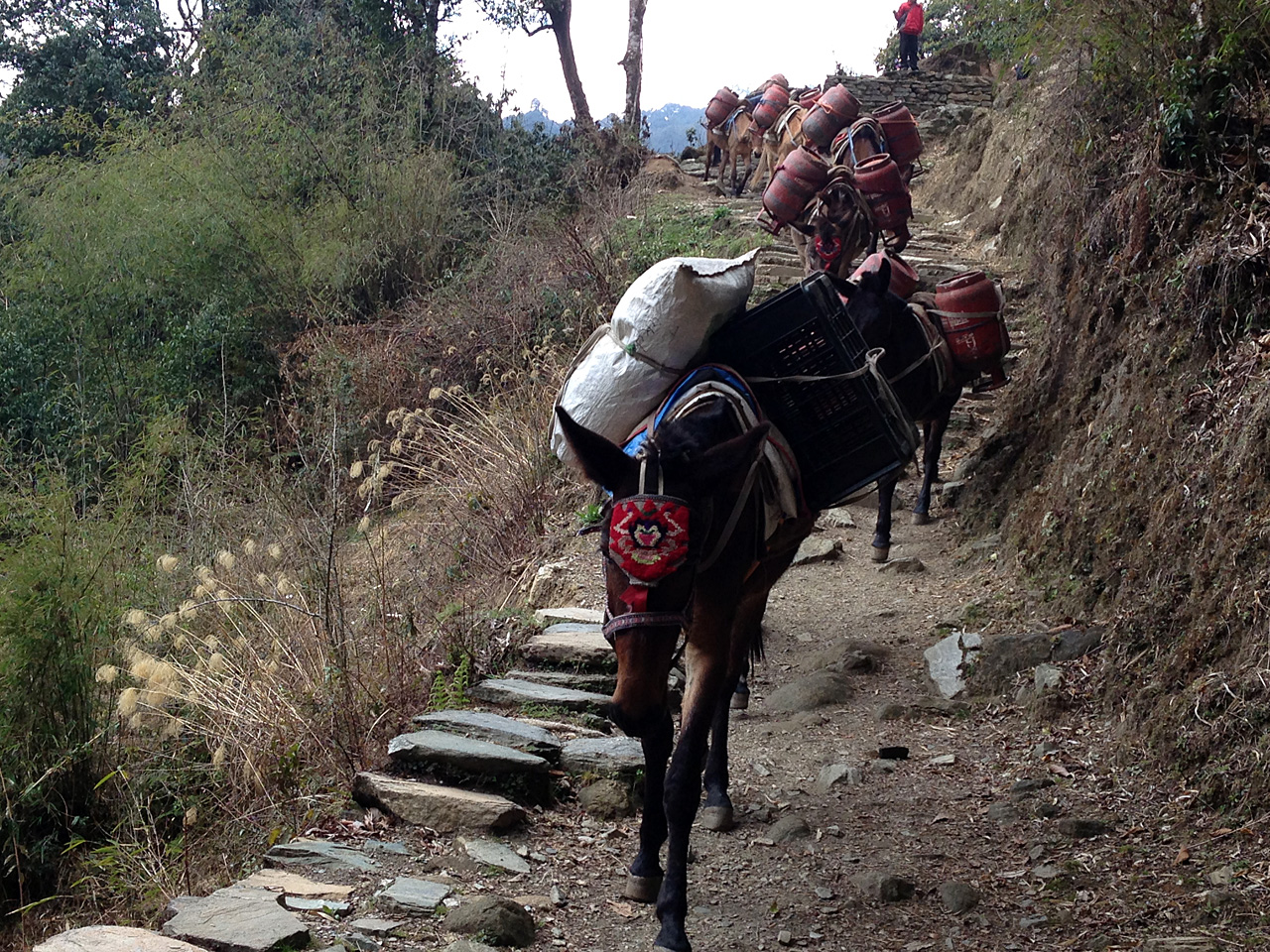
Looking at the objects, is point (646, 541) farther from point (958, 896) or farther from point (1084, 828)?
point (1084, 828)

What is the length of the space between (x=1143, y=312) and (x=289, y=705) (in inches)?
208

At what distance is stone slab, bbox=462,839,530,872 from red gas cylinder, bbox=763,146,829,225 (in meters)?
7.33

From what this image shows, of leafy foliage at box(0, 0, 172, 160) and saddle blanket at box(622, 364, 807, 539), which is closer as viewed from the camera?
saddle blanket at box(622, 364, 807, 539)

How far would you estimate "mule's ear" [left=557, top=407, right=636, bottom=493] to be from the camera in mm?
3332

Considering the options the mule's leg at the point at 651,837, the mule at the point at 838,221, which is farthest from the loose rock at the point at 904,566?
the mule's leg at the point at 651,837

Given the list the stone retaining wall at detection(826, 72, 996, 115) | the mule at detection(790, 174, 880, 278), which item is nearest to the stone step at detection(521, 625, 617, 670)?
the mule at detection(790, 174, 880, 278)

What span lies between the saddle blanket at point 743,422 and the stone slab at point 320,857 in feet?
6.05

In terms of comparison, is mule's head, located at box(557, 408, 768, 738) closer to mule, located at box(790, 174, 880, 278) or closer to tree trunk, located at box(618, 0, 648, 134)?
mule, located at box(790, 174, 880, 278)

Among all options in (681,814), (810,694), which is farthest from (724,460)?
(810,694)

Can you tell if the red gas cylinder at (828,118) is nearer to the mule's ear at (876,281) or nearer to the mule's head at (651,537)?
the mule's ear at (876,281)

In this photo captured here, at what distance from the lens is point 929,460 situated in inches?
330

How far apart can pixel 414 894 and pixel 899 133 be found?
10.2m

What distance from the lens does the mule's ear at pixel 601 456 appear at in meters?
3.33

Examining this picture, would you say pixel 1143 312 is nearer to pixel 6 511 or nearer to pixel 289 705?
pixel 289 705
